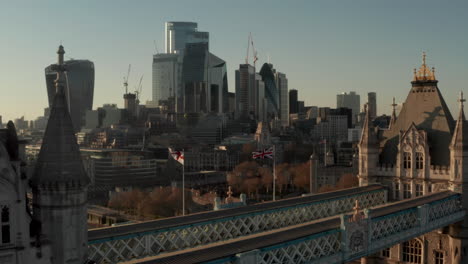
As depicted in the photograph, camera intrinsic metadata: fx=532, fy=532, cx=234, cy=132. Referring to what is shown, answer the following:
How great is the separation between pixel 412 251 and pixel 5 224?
36.0 meters

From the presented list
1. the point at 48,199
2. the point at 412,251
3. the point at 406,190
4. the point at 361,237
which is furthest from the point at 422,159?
the point at 48,199

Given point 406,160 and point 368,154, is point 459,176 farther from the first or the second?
point 368,154

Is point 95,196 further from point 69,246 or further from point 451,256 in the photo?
point 69,246

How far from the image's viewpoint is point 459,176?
43.9 metres

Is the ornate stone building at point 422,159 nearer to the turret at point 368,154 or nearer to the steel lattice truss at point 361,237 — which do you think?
the turret at point 368,154

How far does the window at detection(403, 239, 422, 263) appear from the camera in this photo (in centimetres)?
4419

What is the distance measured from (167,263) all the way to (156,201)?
89.9m

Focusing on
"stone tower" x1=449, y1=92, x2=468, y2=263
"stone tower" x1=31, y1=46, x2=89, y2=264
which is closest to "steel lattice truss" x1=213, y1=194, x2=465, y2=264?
"stone tower" x1=449, y1=92, x2=468, y2=263

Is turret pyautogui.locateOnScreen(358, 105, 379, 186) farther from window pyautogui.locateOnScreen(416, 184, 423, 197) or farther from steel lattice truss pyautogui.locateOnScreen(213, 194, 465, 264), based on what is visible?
steel lattice truss pyautogui.locateOnScreen(213, 194, 465, 264)

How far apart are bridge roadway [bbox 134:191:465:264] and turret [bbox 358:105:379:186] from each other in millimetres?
9732

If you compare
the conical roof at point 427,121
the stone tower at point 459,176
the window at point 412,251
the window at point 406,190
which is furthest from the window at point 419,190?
the window at point 412,251

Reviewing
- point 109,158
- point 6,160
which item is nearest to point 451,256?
point 6,160

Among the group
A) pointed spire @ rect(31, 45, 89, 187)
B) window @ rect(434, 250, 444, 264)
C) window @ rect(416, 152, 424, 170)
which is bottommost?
window @ rect(434, 250, 444, 264)

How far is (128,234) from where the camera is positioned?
2638 centimetres
